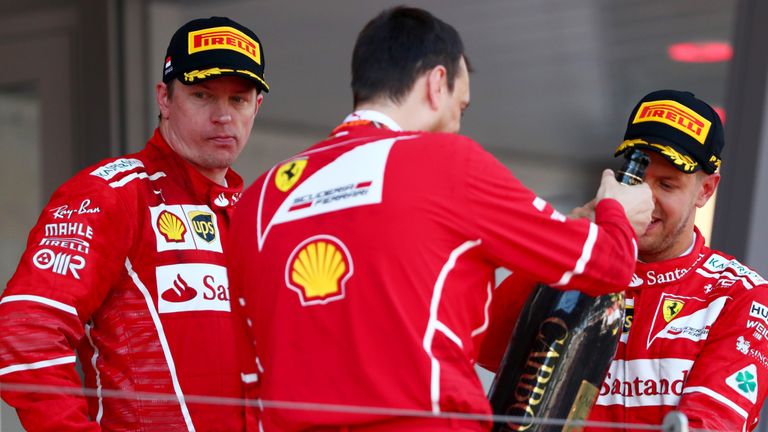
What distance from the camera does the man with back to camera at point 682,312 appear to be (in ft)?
8.21

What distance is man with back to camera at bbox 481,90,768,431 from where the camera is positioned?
8.21 ft

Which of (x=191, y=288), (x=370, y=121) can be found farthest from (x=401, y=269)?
(x=191, y=288)

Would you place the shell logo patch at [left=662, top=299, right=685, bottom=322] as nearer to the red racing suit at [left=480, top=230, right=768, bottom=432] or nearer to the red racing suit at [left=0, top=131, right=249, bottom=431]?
the red racing suit at [left=480, top=230, right=768, bottom=432]

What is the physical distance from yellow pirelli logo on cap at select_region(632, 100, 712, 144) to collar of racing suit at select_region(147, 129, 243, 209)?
40.7 inches

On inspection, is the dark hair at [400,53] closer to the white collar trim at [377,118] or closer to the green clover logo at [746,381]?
the white collar trim at [377,118]

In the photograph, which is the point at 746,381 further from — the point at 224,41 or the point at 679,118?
the point at 224,41

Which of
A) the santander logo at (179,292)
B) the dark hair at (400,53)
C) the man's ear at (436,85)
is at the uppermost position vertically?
the dark hair at (400,53)

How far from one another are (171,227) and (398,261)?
95 centimetres

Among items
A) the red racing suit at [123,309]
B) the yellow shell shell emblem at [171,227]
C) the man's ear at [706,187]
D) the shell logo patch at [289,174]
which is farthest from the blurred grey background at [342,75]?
the shell logo patch at [289,174]

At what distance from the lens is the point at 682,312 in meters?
2.64

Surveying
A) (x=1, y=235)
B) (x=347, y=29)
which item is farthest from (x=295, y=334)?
(x=347, y=29)

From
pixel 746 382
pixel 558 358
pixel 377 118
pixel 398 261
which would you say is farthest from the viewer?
pixel 746 382

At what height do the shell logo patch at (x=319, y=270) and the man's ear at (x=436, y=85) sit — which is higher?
the man's ear at (x=436, y=85)

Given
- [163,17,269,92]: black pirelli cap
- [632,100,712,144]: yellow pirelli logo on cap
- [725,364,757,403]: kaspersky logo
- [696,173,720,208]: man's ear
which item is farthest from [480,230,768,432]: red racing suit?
[163,17,269,92]: black pirelli cap
